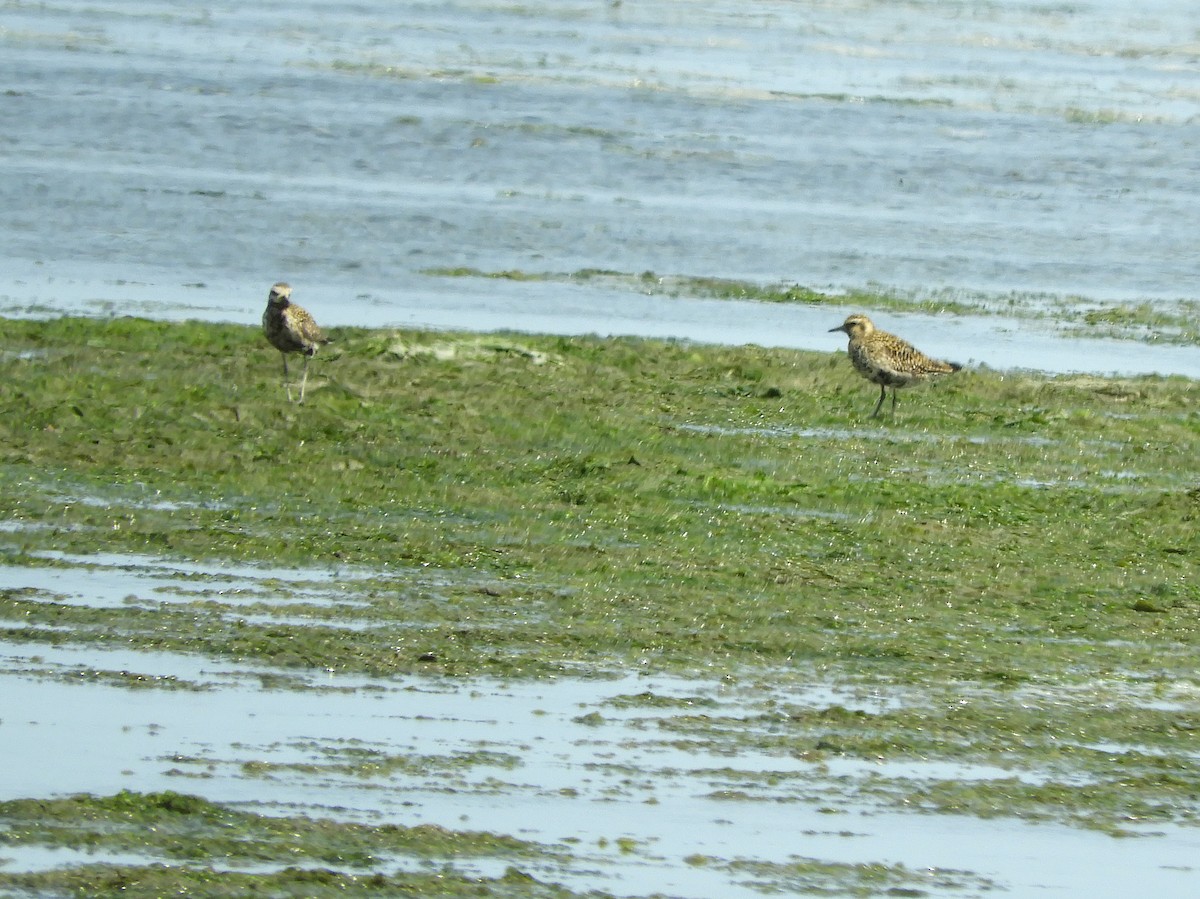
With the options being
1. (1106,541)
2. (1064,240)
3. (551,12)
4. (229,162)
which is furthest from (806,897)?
(551,12)

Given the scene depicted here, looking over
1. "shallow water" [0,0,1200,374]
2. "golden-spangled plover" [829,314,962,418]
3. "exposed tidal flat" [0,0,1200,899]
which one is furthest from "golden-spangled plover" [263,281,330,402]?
"golden-spangled plover" [829,314,962,418]

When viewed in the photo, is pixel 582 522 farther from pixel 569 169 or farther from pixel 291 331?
pixel 569 169

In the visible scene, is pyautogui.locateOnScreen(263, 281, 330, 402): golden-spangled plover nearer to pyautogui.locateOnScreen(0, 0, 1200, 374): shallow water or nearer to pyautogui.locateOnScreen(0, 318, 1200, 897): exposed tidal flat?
pyautogui.locateOnScreen(0, 318, 1200, 897): exposed tidal flat

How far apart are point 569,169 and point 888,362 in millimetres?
10477

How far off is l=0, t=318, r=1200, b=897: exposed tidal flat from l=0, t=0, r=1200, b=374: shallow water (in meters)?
3.55

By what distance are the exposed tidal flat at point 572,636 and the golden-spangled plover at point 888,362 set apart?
214 mm

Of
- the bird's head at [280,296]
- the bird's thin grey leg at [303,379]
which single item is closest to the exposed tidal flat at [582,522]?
the bird's thin grey leg at [303,379]

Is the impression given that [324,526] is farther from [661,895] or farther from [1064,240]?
[1064,240]

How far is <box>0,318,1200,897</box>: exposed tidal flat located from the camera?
20.2 feet

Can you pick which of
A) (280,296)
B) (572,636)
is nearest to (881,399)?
(280,296)

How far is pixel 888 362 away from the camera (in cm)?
1352

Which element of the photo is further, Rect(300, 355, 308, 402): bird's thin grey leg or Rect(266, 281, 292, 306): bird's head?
Rect(266, 281, 292, 306): bird's head

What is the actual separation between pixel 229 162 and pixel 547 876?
17650 millimetres

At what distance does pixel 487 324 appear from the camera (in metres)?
15.7
